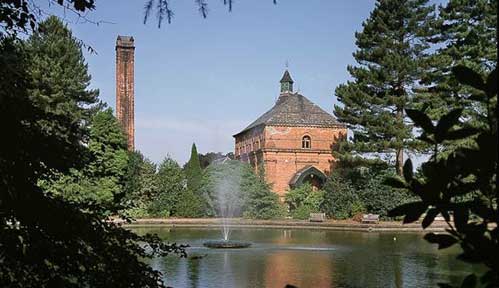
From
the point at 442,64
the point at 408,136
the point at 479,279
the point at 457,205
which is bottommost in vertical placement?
the point at 479,279

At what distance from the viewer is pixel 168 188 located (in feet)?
111

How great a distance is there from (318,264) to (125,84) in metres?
32.1

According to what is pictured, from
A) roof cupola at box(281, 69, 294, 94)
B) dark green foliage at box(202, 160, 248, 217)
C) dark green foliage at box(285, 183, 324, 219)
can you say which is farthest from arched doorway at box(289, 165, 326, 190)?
roof cupola at box(281, 69, 294, 94)

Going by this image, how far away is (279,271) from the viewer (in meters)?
13.5

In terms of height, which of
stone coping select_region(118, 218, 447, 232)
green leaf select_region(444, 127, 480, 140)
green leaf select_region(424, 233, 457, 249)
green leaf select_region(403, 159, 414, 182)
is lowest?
stone coping select_region(118, 218, 447, 232)

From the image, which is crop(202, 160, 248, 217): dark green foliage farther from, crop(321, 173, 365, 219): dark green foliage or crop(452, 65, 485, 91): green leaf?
crop(452, 65, 485, 91): green leaf

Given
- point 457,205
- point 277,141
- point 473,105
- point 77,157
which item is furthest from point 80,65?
point 457,205

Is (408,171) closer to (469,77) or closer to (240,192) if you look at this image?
(469,77)

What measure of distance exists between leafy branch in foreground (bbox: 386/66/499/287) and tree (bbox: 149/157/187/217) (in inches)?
1268

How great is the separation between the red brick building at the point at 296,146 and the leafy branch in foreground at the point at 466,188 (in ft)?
124

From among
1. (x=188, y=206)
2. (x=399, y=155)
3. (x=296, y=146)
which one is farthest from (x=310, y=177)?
(x=188, y=206)

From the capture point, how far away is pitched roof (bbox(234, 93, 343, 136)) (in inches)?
1587

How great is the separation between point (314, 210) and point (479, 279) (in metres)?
32.4

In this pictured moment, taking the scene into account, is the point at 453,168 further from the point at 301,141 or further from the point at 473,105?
the point at 301,141
